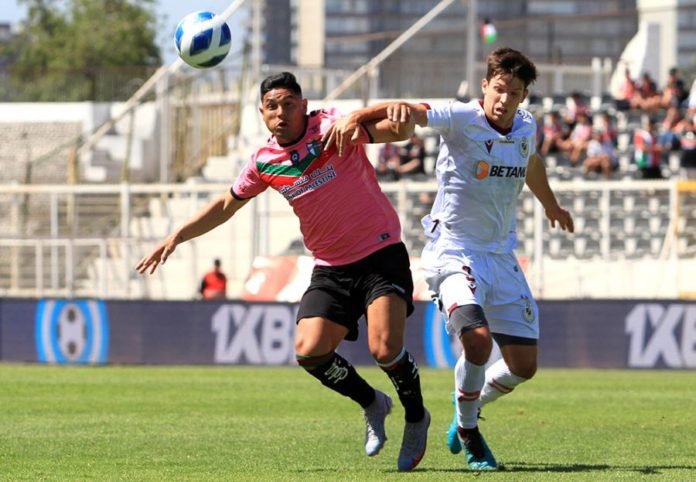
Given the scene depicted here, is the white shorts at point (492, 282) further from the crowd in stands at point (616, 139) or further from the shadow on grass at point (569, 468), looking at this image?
the crowd in stands at point (616, 139)

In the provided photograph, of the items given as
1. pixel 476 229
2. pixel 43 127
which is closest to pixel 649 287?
pixel 476 229

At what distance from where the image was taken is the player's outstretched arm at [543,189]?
1056cm

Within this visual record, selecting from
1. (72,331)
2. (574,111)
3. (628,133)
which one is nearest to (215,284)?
(72,331)

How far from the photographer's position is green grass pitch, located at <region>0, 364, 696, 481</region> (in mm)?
9766

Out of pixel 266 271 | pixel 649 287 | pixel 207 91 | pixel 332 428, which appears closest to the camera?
pixel 332 428

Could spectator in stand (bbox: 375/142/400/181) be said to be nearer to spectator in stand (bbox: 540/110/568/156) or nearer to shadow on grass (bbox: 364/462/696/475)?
spectator in stand (bbox: 540/110/568/156)

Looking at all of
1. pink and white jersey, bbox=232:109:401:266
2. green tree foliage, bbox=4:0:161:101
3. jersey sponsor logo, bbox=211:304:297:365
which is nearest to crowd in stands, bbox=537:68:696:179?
jersey sponsor logo, bbox=211:304:297:365

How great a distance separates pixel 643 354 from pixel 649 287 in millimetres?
3034

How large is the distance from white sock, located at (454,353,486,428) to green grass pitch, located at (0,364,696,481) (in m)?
0.34

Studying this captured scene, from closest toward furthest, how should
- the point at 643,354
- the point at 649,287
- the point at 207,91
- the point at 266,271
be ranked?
the point at 643,354
the point at 649,287
the point at 266,271
the point at 207,91

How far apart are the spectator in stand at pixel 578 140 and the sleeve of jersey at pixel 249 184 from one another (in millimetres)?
19317

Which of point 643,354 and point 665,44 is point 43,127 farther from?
point 643,354

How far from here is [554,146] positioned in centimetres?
2956

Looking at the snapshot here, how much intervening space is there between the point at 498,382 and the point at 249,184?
210 centimetres
